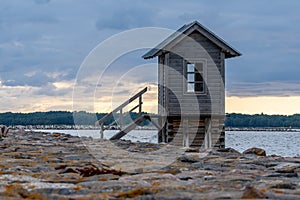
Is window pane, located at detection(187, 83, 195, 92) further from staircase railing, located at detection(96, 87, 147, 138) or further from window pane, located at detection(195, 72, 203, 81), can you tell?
staircase railing, located at detection(96, 87, 147, 138)

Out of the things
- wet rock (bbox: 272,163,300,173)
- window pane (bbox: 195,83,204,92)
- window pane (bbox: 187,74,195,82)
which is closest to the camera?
wet rock (bbox: 272,163,300,173)

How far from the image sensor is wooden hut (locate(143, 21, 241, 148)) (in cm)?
1933

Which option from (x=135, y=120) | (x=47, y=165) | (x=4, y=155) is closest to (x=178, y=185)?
(x=47, y=165)

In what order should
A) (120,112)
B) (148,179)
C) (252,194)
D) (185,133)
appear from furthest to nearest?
(185,133), (120,112), (148,179), (252,194)

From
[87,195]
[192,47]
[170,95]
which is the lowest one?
[87,195]

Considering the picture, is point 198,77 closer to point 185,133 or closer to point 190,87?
point 190,87

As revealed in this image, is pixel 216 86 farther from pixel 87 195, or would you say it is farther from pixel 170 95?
pixel 87 195

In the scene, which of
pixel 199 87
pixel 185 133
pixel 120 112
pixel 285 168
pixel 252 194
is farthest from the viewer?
pixel 185 133

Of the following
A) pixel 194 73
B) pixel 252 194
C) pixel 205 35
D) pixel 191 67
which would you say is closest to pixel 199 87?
pixel 194 73

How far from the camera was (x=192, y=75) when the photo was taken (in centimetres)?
1956

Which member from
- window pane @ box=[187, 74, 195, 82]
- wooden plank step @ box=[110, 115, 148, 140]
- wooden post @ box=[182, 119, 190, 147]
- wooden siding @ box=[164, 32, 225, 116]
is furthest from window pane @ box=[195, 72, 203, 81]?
wooden plank step @ box=[110, 115, 148, 140]

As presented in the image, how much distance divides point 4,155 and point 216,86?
13216 mm

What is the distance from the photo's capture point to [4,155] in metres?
7.28

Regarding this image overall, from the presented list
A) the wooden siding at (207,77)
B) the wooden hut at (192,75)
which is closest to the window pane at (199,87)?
the wooden hut at (192,75)
